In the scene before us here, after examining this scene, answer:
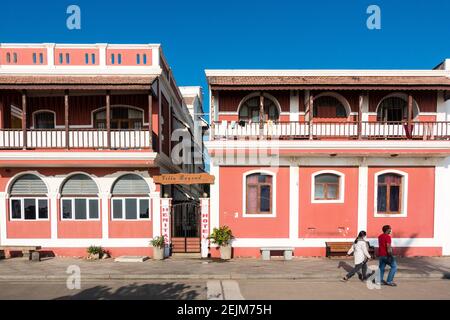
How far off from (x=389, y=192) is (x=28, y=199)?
15236mm

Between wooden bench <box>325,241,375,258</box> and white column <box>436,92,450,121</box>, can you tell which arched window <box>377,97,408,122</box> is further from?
wooden bench <box>325,241,375,258</box>

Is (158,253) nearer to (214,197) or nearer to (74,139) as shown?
(214,197)

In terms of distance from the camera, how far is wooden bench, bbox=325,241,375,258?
10734 mm

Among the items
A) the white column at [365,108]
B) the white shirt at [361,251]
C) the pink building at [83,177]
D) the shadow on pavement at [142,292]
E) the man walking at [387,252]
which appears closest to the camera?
the shadow on pavement at [142,292]

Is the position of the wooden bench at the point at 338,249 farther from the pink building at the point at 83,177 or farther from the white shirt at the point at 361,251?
the pink building at the point at 83,177

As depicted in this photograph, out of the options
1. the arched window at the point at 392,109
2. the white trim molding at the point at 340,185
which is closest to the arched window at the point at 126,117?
the white trim molding at the point at 340,185

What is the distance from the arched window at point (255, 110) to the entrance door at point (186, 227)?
455 cm

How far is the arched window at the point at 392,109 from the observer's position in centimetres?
1226

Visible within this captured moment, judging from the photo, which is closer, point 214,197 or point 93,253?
point 93,253

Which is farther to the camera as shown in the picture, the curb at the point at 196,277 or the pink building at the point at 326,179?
the pink building at the point at 326,179

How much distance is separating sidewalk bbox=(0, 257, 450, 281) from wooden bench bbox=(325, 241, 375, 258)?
321 millimetres

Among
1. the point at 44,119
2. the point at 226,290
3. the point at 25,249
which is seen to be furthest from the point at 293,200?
the point at 44,119

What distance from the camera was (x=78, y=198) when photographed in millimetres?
11500
